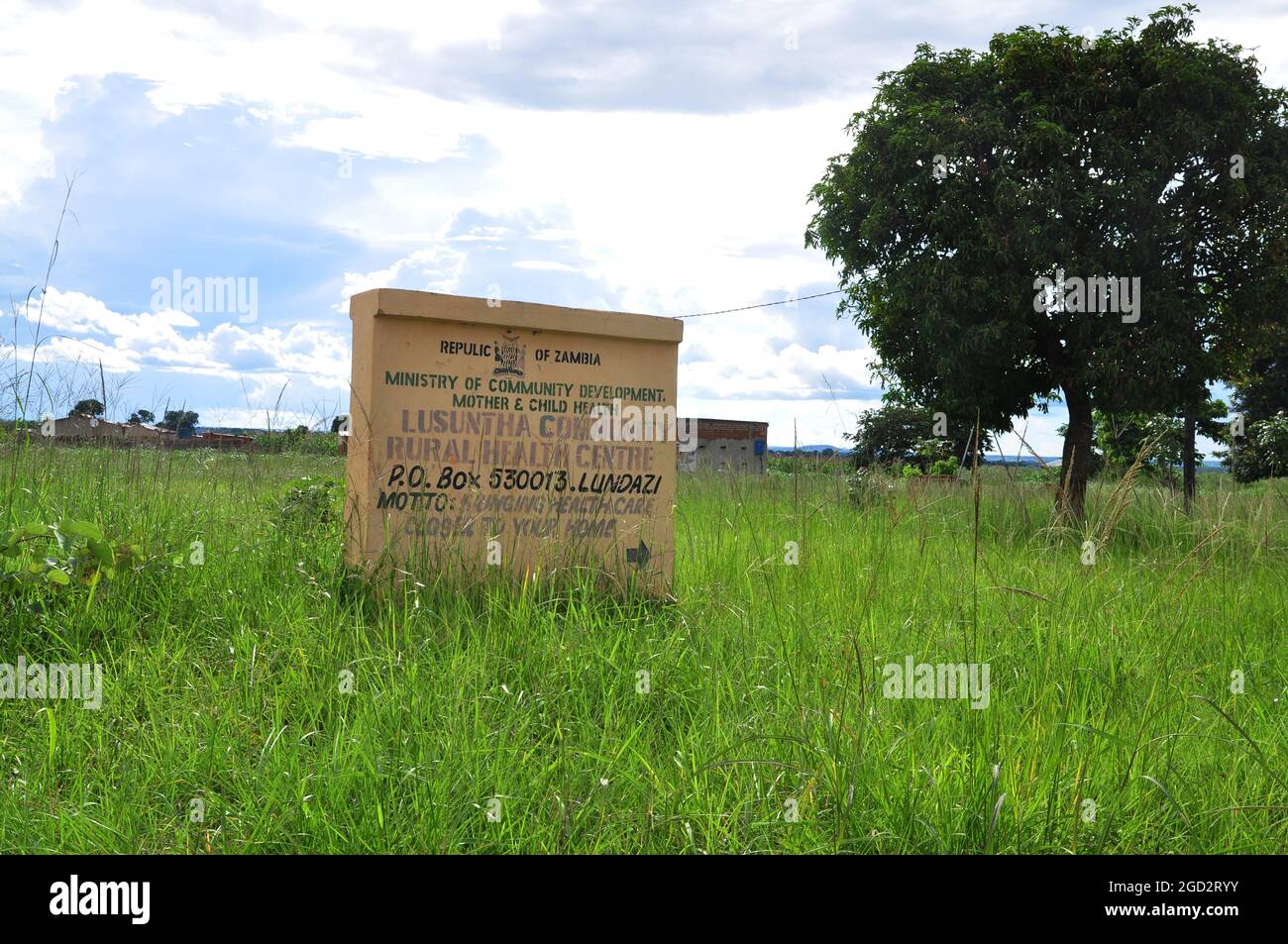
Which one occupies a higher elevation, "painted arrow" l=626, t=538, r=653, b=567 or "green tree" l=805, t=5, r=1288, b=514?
"green tree" l=805, t=5, r=1288, b=514

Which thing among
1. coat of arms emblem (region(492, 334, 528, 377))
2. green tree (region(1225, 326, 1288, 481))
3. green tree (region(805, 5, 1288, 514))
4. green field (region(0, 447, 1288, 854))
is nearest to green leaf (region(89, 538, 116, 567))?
green field (region(0, 447, 1288, 854))

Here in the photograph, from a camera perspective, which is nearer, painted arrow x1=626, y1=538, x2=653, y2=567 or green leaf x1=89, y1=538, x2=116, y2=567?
green leaf x1=89, y1=538, x2=116, y2=567

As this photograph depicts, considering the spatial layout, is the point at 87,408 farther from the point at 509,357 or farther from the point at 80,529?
the point at 509,357

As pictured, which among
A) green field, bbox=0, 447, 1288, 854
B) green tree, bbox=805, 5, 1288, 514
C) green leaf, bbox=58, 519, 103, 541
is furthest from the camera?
green tree, bbox=805, 5, 1288, 514

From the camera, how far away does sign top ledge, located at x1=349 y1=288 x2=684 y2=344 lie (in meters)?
5.04

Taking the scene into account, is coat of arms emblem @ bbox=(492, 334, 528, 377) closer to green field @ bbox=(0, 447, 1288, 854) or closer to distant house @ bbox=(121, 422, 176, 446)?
green field @ bbox=(0, 447, 1288, 854)

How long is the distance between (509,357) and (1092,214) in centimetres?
1071

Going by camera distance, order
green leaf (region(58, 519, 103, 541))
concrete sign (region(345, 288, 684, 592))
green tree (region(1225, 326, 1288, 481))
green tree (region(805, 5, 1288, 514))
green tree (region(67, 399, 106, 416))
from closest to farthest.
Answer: green leaf (region(58, 519, 103, 541)) < concrete sign (region(345, 288, 684, 592)) < green tree (region(67, 399, 106, 416)) < green tree (region(805, 5, 1288, 514)) < green tree (region(1225, 326, 1288, 481))

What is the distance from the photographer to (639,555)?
5.40 meters

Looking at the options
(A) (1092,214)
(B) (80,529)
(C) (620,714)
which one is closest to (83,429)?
(B) (80,529)

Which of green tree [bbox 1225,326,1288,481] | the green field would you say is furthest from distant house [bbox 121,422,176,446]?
green tree [bbox 1225,326,1288,481]

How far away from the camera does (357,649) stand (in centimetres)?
378

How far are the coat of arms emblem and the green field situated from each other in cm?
128

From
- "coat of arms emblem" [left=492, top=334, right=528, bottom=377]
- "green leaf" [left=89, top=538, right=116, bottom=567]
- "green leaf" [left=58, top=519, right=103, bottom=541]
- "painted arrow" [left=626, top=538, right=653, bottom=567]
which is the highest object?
"coat of arms emblem" [left=492, top=334, right=528, bottom=377]
